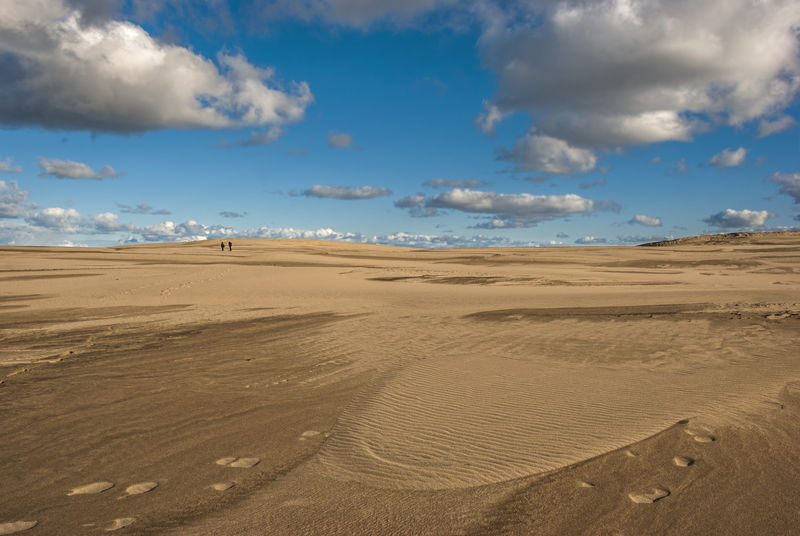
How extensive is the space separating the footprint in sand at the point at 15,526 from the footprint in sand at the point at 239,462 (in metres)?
1.43

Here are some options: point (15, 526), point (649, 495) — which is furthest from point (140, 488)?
point (649, 495)

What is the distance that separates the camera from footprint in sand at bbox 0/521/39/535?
3.47 metres

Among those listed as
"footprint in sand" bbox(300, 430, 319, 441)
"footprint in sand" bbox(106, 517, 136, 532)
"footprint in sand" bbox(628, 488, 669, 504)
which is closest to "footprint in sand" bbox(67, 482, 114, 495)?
"footprint in sand" bbox(106, 517, 136, 532)

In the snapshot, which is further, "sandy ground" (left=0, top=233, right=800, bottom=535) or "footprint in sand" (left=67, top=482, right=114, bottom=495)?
"footprint in sand" (left=67, top=482, right=114, bottom=495)

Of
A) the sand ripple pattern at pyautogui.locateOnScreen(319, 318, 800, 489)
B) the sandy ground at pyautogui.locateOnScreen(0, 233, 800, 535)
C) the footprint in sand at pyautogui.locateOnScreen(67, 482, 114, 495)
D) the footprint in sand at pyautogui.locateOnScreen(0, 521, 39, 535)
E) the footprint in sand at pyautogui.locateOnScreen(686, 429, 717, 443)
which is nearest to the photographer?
the footprint in sand at pyautogui.locateOnScreen(0, 521, 39, 535)

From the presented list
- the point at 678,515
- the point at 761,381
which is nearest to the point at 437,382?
the point at 678,515

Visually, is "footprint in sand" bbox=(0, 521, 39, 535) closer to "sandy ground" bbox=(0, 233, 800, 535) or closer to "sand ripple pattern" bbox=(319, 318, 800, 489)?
"sandy ground" bbox=(0, 233, 800, 535)

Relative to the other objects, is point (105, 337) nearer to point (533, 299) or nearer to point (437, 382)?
point (437, 382)

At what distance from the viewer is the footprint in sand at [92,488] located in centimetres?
401

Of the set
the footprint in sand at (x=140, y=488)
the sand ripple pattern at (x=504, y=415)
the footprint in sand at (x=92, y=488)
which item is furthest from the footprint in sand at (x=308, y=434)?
the footprint in sand at (x=92, y=488)

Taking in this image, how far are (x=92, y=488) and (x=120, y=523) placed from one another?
744 mm

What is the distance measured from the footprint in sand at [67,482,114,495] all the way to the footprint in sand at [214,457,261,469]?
90cm

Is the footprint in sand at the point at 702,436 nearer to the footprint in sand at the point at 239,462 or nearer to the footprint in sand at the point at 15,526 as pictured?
the footprint in sand at the point at 239,462

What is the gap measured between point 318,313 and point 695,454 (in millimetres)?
10888
